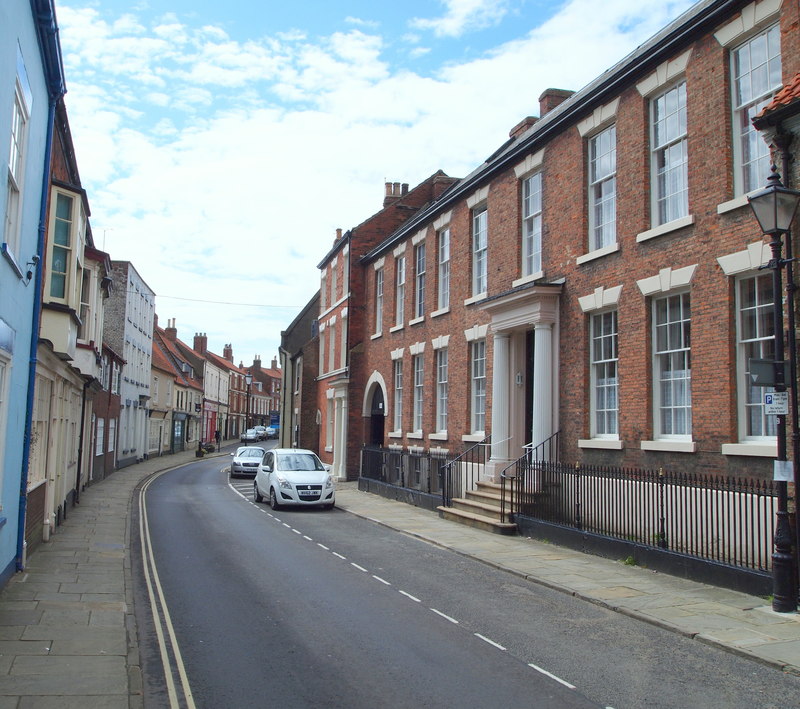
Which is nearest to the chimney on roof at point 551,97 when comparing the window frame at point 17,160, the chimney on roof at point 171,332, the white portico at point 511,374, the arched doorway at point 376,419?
the white portico at point 511,374

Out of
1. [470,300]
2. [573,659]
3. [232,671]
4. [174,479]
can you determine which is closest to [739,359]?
[573,659]

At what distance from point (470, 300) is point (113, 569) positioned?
1189 centimetres

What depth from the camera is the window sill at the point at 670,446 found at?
38.2ft

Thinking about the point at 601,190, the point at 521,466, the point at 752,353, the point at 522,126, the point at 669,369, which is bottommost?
the point at 521,466

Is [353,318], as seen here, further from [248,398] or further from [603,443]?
[248,398]

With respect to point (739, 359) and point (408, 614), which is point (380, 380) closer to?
point (739, 359)

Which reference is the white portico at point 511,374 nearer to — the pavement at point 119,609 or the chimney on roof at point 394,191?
the pavement at point 119,609

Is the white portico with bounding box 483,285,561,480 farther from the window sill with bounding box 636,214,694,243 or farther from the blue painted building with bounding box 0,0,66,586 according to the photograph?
the blue painted building with bounding box 0,0,66,586

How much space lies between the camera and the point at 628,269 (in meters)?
13.7

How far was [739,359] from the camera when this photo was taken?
437 inches

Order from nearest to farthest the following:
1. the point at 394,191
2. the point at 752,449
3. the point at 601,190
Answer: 1. the point at 752,449
2. the point at 601,190
3. the point at 394,191

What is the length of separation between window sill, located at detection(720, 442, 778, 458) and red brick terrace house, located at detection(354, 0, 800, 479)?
0.02 meters

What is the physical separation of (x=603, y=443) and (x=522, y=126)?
11.6 m

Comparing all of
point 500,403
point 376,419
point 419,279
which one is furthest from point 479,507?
point 376,419
